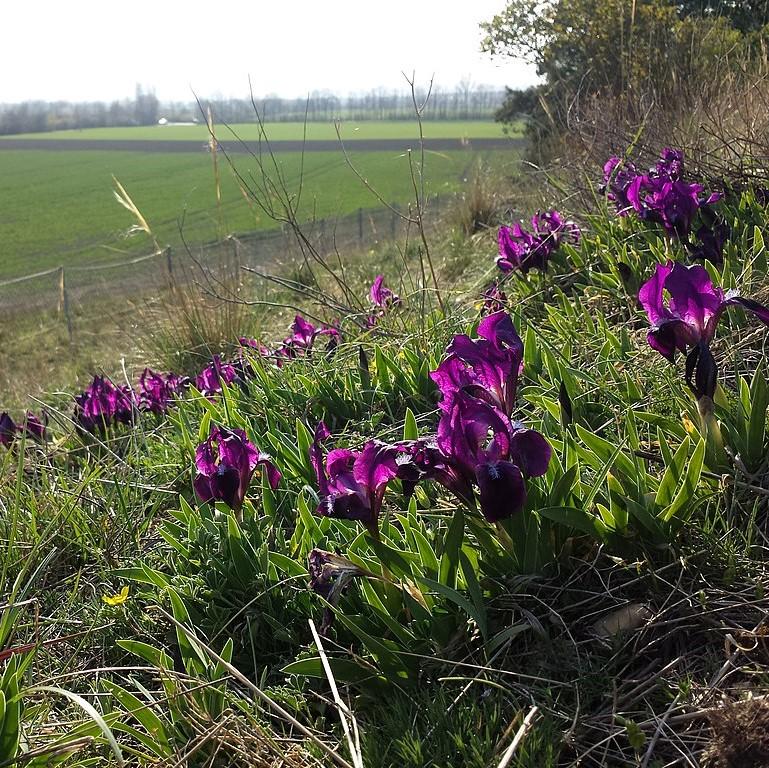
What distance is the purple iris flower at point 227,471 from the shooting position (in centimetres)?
217

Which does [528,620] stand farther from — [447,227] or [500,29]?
[500,29]

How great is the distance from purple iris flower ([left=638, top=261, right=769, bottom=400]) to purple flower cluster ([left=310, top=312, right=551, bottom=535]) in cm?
34

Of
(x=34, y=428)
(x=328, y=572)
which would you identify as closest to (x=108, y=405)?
(x=34, y=428)

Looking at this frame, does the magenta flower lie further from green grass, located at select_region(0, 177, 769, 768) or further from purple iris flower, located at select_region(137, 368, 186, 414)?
purple iris flower, located at select_region(137, 368, 186, 414)

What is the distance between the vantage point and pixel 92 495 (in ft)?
9.57

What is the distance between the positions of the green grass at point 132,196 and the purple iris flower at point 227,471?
1962 cm

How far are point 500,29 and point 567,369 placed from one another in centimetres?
1512

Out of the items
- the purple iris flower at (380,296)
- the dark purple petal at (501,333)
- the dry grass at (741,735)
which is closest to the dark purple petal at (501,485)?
the dark purple petal at (501,333)

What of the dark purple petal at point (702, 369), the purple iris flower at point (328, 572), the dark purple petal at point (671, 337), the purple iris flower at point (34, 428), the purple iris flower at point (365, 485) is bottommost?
the purple iris flower at point (34, 428)

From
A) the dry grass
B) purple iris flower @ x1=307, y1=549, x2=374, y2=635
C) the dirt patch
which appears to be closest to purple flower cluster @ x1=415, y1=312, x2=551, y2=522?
purple iris flower @ x1=307, y1=549, x2=374, y2=635

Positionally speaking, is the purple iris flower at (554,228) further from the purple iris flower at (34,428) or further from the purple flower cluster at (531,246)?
the purple iris flower at (34,428)

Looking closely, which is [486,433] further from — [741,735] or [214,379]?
[214,379]

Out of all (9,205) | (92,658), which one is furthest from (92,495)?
(9,205)

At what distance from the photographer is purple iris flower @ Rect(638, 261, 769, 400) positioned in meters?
1.78
